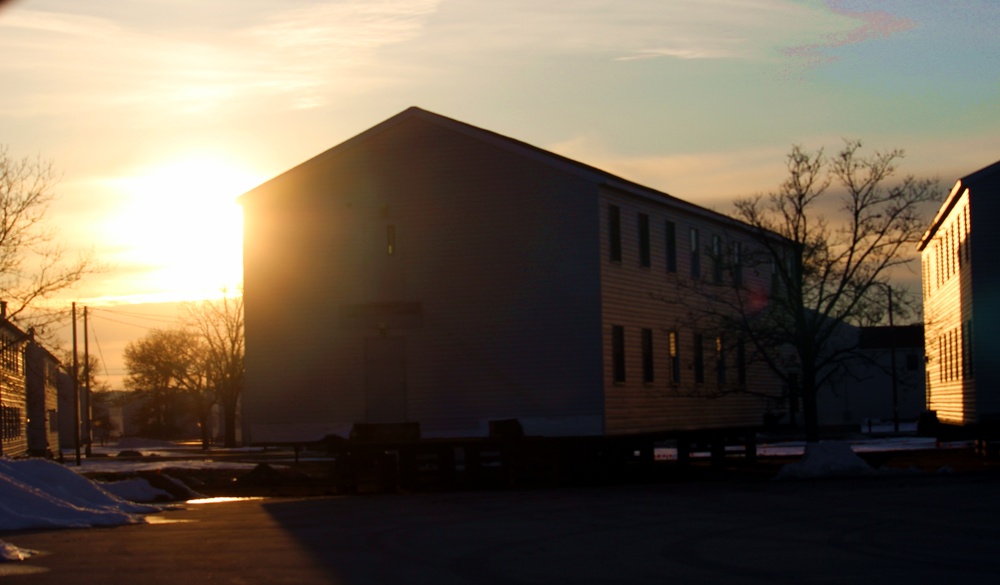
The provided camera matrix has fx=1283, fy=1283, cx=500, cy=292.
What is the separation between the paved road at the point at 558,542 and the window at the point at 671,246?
15203 millimetres

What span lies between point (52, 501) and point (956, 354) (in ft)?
111

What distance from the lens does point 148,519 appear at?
19797 mm

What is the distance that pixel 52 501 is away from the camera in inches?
742

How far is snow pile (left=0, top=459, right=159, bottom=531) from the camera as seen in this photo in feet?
59.1

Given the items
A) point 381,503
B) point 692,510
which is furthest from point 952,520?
point 381,503

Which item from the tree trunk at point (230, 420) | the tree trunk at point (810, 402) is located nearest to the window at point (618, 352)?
the tree trunk at point (810, 402)

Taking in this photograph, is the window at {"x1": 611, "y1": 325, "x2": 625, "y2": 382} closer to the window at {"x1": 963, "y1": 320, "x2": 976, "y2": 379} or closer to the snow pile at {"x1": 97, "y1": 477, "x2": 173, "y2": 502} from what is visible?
the window at {"x1": 963, "y1": 320, "x2": 976, "y2": 379}

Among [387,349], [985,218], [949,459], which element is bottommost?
[949,459]

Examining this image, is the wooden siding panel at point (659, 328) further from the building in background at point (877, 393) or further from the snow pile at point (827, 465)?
the building in background at point (877, 393)

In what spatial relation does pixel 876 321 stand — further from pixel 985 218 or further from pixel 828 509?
pixel 828 509

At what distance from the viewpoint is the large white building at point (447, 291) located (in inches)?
1309

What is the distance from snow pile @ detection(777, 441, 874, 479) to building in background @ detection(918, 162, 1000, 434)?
8.89 metres

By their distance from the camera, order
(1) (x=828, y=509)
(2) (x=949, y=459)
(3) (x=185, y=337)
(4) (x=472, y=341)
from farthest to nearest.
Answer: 1. (3) (x=185, y=337)
2. (2) (x=949, y=459)
3. (4) (x=472, y=341)
4. (1) (x=828, y=509)

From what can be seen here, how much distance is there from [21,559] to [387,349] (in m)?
20.9
